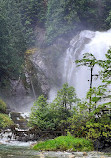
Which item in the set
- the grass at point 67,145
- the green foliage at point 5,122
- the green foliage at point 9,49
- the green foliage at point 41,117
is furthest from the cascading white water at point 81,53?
the grass at point 67,145

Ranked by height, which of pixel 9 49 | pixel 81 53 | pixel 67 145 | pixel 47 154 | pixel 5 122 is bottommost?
pixel 47 154

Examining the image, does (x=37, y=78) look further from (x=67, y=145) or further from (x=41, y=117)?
(x=67, y=145)

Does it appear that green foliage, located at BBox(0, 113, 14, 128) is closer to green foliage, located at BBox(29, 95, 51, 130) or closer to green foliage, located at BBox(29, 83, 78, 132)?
green foliage, located at BBox(29, 95, 51, 130)

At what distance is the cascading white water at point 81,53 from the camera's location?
142 feet

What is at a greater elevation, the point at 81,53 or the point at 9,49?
the point at 81,53

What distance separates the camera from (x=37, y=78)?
4334cm

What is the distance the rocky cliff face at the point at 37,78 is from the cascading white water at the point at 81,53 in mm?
1527

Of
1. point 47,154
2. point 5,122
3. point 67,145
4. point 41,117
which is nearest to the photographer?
point 47,154

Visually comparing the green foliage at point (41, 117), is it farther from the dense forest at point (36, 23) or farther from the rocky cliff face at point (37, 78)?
the rocky cliff face at point (37, 78)

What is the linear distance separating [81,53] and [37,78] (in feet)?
29.5

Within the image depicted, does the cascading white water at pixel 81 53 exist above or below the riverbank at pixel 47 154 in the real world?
above

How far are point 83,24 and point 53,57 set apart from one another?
11.8 meters

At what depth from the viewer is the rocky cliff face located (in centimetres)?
4041

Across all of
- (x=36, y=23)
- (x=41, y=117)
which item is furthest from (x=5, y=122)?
(x=36, y=23)
